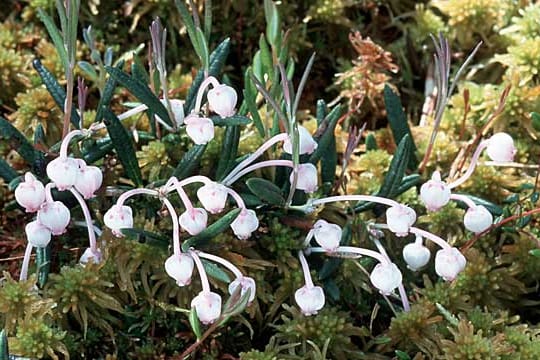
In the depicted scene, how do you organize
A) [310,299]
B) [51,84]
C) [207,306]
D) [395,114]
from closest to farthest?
[207,306] → [310,299] → [51,84] → [395,114]

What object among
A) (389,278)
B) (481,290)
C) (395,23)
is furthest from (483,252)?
(395,23)

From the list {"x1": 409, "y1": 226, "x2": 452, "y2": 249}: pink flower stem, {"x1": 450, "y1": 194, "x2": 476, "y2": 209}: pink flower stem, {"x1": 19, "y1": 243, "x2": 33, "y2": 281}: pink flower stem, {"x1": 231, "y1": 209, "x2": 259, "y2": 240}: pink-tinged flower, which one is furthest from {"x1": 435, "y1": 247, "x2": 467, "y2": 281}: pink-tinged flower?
{"x1": 19, "y1": 243, "x2": 33, "y2": 281}: pink flower stem

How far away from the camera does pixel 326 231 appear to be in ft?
4.54

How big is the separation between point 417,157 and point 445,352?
0.55 m

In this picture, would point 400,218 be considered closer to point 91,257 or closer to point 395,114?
point 395,114

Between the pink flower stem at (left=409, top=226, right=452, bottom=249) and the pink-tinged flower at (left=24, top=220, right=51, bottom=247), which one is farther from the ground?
the pink-tinged flower at (left=24, top=220, right=51, bottom=247)

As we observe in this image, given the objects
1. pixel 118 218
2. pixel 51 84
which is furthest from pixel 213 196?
pixel 51 84

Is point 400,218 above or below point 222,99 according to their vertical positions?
below

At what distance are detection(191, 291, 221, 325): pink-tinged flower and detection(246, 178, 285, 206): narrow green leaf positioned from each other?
0.75 ft

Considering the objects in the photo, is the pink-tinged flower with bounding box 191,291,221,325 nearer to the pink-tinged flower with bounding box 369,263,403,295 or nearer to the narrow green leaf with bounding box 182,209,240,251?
the narrow green leaf with bounding box 182,209,240,251

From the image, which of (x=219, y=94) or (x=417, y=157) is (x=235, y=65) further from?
(x=219, y=94)

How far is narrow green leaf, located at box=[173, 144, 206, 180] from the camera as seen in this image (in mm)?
1439

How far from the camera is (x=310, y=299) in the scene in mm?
1333

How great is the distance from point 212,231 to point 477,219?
47 centimetres
